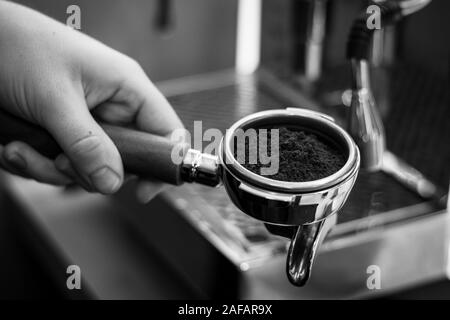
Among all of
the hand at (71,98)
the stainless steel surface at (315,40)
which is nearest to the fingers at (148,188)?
the hand at (71,98)

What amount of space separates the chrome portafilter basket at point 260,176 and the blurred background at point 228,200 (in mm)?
201

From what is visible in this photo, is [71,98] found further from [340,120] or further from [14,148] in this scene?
[340,120]

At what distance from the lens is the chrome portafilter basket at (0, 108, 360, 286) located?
1.55ft

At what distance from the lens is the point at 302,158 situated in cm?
50

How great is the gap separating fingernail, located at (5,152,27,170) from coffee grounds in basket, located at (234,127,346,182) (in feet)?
0.88

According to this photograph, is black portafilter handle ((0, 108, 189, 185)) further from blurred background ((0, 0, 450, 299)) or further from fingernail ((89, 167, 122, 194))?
blurred background ((0, 0, 450, 299))

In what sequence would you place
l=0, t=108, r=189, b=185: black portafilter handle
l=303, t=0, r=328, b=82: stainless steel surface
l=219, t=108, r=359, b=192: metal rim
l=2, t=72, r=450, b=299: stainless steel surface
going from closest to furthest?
l=219, t=108, r=359, b=192: metal rim, l=0, t=108, r=189, b=185: black portafilter handle, l=2, t=72, r=450, b=299: stainless steel surface, l=303, t=0, r=328, b=82: stainless steel surface

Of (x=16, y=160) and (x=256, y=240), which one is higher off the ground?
(x=16, y=160)

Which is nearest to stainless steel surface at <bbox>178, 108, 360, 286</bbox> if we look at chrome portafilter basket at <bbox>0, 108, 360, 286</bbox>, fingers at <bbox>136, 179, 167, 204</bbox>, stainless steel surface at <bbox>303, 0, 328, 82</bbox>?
chrome portafilter basket at <bbox>0, 108, 360, 286</bbox>

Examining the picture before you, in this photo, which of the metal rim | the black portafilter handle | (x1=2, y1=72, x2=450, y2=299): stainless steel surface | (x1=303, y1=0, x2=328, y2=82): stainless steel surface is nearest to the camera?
the metal rim

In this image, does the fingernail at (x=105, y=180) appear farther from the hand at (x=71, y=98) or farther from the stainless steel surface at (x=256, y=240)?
the stainless steel surface at (x=256, y=240)

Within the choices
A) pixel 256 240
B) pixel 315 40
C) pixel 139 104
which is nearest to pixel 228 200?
pixel 256 240

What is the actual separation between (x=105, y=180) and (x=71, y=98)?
79 mm

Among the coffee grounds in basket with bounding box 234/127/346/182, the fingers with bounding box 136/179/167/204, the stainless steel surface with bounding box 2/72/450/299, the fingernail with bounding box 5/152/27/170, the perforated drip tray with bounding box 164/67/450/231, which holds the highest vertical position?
the coffee grounds in basket with bounding box 234/127/346/182
